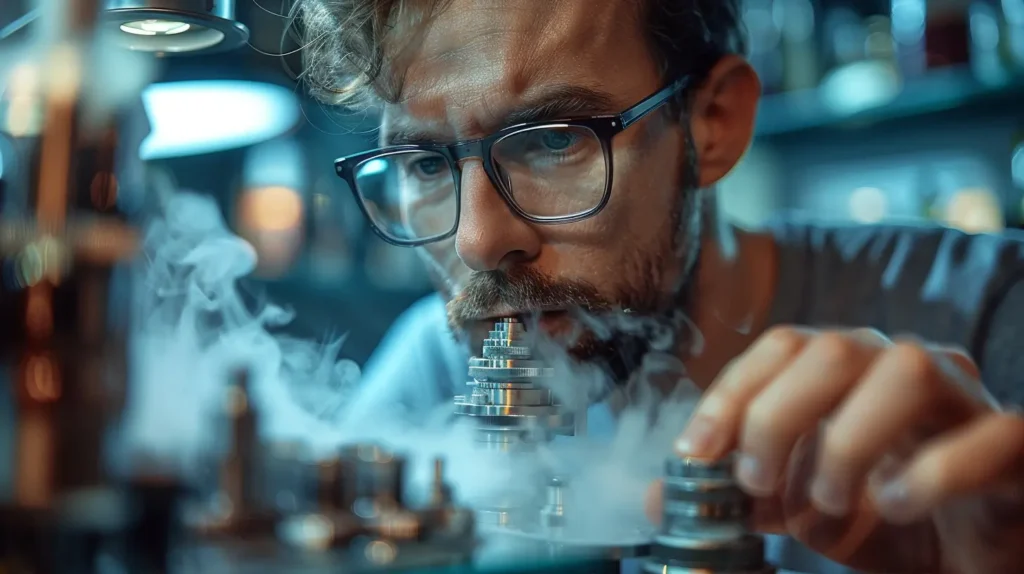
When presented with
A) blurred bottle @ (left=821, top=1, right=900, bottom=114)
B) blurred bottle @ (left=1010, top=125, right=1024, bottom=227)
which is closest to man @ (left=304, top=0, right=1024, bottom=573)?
blurred bottle @ (left=1010, top=125, right=1024, bottom=227)

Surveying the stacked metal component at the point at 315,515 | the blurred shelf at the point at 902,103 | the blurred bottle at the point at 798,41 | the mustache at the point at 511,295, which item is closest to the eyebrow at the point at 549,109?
the mustache at the point at 511,295

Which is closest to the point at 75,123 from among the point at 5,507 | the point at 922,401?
the point at 5,507

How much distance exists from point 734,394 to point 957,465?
0.37 ft

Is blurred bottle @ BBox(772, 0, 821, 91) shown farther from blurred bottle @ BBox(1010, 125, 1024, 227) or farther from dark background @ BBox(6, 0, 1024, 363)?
blurred bottle @ BBox(1010, 125, 1024, 227)

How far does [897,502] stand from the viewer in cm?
45

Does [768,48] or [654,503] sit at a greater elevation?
[768,48]

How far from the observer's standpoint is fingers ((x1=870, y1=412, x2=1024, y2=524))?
1.42 feet

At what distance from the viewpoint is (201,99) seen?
56cm

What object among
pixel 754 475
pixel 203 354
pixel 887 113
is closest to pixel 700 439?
pixel 754 475

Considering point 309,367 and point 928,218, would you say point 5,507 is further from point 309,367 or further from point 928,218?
point 928,218

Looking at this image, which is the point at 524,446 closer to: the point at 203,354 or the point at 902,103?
the point at 203,354

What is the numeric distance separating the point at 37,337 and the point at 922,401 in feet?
1.33

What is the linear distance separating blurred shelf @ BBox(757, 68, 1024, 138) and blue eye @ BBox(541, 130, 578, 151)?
0.93 metres

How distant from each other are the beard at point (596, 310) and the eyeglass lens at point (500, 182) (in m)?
0.06
